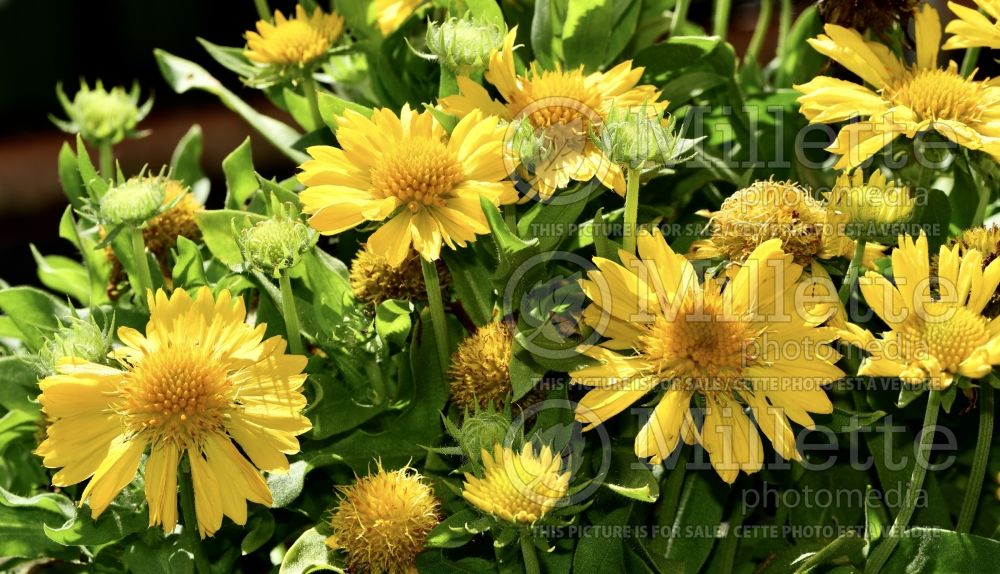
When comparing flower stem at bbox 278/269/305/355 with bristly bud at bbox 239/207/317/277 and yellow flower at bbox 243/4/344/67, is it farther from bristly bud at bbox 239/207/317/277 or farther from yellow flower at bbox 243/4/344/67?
yellow flower at bbox 243/4/344/67

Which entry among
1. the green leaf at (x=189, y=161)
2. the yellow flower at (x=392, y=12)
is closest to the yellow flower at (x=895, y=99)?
the yellow flower at (x=392, y=12)

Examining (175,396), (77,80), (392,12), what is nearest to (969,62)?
(392,12)

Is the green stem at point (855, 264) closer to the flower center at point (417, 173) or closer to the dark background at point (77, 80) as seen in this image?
the flower center at point (417, 173)

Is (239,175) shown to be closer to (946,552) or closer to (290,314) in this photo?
(290,314)

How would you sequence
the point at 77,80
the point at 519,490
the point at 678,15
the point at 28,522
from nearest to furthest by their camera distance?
1. the point at 519,490
2. the point at 28,522
3. the point at 678,15
4. the point at 77,80

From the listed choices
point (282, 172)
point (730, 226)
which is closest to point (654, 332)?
point (730, 226)

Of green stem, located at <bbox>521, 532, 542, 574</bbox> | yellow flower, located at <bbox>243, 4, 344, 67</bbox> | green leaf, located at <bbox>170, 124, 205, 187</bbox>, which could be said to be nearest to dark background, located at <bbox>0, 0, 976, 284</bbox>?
green leaf, located at <bbox>170, 124, 205, 187</bbox>

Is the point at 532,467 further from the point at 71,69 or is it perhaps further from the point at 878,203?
the point at 71,69
